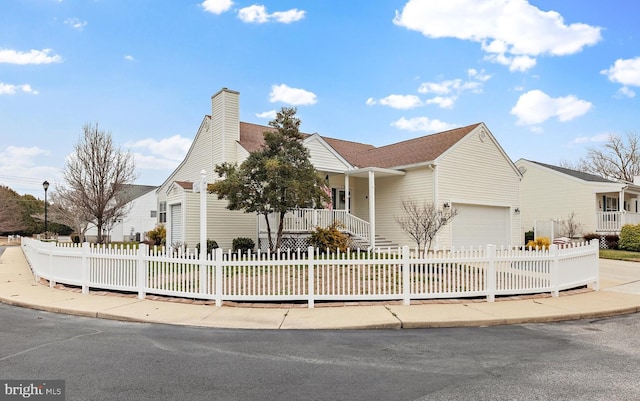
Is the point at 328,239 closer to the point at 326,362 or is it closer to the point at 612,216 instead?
the point at 326,362

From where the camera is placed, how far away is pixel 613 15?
1503cm

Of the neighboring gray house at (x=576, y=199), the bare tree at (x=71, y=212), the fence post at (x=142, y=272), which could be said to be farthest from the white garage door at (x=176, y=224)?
the neighboring gray house at (x=576, y=199)

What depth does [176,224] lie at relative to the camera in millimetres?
17484

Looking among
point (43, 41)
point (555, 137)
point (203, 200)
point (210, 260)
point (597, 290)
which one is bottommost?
point (597, 290)

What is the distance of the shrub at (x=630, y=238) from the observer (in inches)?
843

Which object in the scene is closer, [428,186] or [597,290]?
[597,290]

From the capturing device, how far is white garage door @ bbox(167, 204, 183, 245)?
17.2m

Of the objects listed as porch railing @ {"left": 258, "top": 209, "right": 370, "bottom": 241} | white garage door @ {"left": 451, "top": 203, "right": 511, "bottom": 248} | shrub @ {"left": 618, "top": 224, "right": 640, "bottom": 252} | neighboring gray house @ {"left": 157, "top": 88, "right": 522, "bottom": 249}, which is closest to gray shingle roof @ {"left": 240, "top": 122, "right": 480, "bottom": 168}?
neighboring gray house @ {"left": 157, "top": 88, "right": 522, "bottom": 249}

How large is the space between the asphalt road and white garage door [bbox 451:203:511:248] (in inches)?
481

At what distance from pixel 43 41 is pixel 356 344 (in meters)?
16.6

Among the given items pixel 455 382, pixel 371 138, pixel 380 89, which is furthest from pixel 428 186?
pixel 455 382

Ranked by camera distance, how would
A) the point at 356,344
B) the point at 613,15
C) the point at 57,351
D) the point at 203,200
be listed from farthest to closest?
the point at 613,15, the point at 203,200, the point at 356,344, the point at 57,351

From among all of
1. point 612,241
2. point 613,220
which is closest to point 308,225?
point 612,241

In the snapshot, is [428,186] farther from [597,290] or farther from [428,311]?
[428,311]
